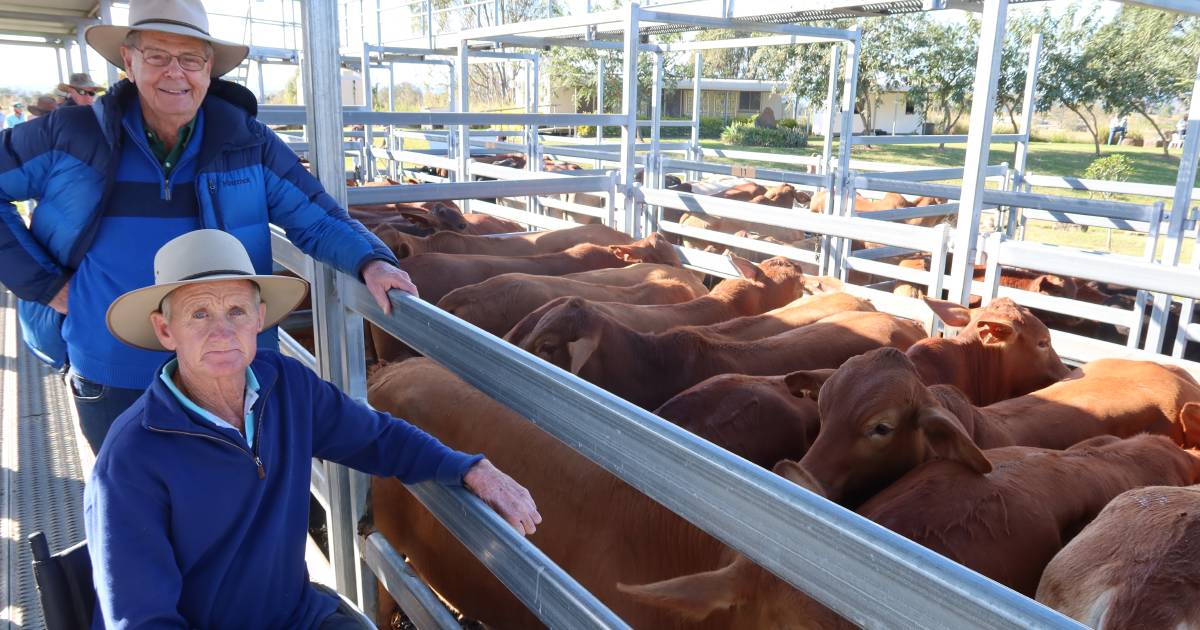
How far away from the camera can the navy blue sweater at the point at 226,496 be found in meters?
1.63

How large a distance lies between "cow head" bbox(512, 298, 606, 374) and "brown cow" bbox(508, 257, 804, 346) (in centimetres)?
3

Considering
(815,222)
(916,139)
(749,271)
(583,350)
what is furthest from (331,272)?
(916,139)

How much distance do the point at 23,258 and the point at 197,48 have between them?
79cm

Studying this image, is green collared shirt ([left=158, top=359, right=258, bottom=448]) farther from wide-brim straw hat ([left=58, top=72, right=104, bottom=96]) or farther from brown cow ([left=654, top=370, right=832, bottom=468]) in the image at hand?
wide-brim straw hat ([left=58, top=72, right=104, bottom=96])

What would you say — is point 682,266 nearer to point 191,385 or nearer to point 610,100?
point 191,385

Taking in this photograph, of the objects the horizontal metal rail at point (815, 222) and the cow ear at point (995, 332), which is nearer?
the cow ear at point (995, 332)

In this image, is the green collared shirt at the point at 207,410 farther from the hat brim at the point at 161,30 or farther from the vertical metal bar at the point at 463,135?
the vertical metal bar at the point at 463,135

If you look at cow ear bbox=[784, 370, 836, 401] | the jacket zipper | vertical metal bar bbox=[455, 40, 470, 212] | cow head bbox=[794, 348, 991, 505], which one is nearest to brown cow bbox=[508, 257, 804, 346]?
cow ear bbox=[784, 370, 836, 401]

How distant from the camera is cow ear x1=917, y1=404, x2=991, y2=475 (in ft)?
7.81

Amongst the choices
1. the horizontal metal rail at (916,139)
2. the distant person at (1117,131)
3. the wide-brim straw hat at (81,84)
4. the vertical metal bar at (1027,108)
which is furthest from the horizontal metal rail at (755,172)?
the distant person at (1117,131)

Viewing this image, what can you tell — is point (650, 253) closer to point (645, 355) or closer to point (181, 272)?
point (645, 355)

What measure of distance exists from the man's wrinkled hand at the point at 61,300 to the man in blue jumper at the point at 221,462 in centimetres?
62

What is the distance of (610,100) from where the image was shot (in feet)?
123

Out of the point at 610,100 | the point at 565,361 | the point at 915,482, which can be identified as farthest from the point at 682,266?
the point at 610,100
